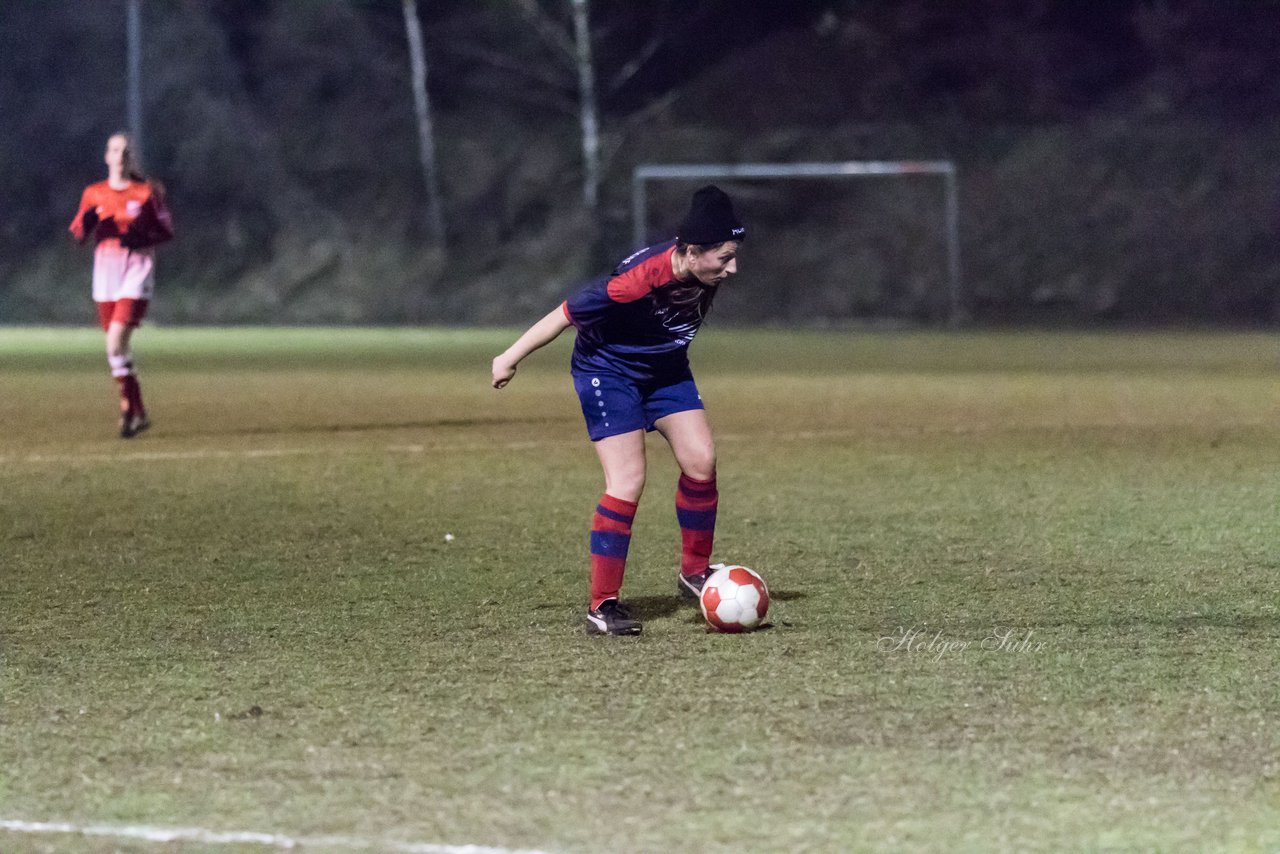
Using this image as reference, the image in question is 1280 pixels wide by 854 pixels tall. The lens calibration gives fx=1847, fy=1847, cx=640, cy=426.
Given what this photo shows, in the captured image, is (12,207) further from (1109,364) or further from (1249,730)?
(1249,730)

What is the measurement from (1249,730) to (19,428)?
36.3 feet

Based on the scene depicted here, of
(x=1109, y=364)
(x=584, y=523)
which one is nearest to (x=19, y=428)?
(x=584, y=523)

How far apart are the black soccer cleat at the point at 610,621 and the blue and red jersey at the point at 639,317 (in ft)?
2.67

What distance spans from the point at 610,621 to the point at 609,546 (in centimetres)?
29

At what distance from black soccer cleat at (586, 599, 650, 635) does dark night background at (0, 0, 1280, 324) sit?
2880 cm

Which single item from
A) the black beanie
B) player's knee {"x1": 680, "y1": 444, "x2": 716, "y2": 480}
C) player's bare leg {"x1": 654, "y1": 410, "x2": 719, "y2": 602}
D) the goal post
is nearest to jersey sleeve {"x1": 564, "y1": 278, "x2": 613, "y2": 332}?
the black beanie

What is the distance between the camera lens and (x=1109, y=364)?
70.1 ft

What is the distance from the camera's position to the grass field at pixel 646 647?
399cm

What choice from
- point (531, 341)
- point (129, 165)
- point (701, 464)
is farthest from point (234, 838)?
point (129, 165)

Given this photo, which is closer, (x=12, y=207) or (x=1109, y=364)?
(x=1109, y=364)

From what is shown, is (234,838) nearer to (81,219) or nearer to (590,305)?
(590,305)

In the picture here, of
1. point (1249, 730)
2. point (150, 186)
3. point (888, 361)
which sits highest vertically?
point (150, 186)

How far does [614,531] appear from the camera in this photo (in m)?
6.20

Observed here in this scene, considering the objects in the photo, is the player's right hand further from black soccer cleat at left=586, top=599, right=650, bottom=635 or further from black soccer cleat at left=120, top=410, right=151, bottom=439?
black soccer cleat at left=120, top=410, right=151, bottom=439
